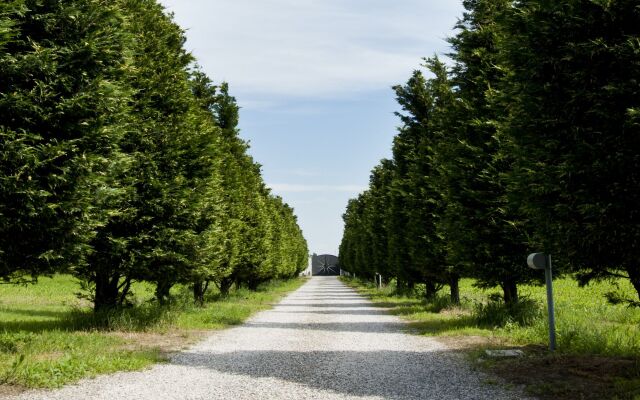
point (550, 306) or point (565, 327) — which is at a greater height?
point (550, 306)

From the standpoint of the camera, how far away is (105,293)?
16.4 metres

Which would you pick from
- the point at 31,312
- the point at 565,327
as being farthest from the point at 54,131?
the point at 31,312

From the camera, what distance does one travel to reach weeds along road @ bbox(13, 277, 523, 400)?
8156mm

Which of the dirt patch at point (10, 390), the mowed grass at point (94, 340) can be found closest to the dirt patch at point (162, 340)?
the mowed grass at point (94, 340)

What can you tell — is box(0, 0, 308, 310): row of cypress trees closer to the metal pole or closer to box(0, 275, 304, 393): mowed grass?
box(0, 275, 304, 393): mowed grass

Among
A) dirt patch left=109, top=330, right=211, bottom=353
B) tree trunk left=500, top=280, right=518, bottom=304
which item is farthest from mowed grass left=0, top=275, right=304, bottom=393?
tree trunk left=500, top=280, right=518, bottom=304

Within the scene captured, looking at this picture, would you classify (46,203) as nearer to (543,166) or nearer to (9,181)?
(9,181)

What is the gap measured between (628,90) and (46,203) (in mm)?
9498

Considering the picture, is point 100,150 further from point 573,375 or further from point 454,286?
point 454,286

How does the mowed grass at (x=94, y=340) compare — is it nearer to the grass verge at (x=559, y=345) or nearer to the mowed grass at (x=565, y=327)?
the grass verge at (x=559, y=345)

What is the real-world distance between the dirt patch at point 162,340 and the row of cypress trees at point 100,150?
1.74m

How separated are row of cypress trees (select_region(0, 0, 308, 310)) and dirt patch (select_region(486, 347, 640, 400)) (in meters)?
8.23

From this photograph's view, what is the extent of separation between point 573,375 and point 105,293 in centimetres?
1269

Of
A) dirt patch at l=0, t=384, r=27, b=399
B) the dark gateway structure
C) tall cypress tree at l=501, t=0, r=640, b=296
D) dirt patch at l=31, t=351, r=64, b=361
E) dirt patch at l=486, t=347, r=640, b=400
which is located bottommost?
the dark gateway structure
